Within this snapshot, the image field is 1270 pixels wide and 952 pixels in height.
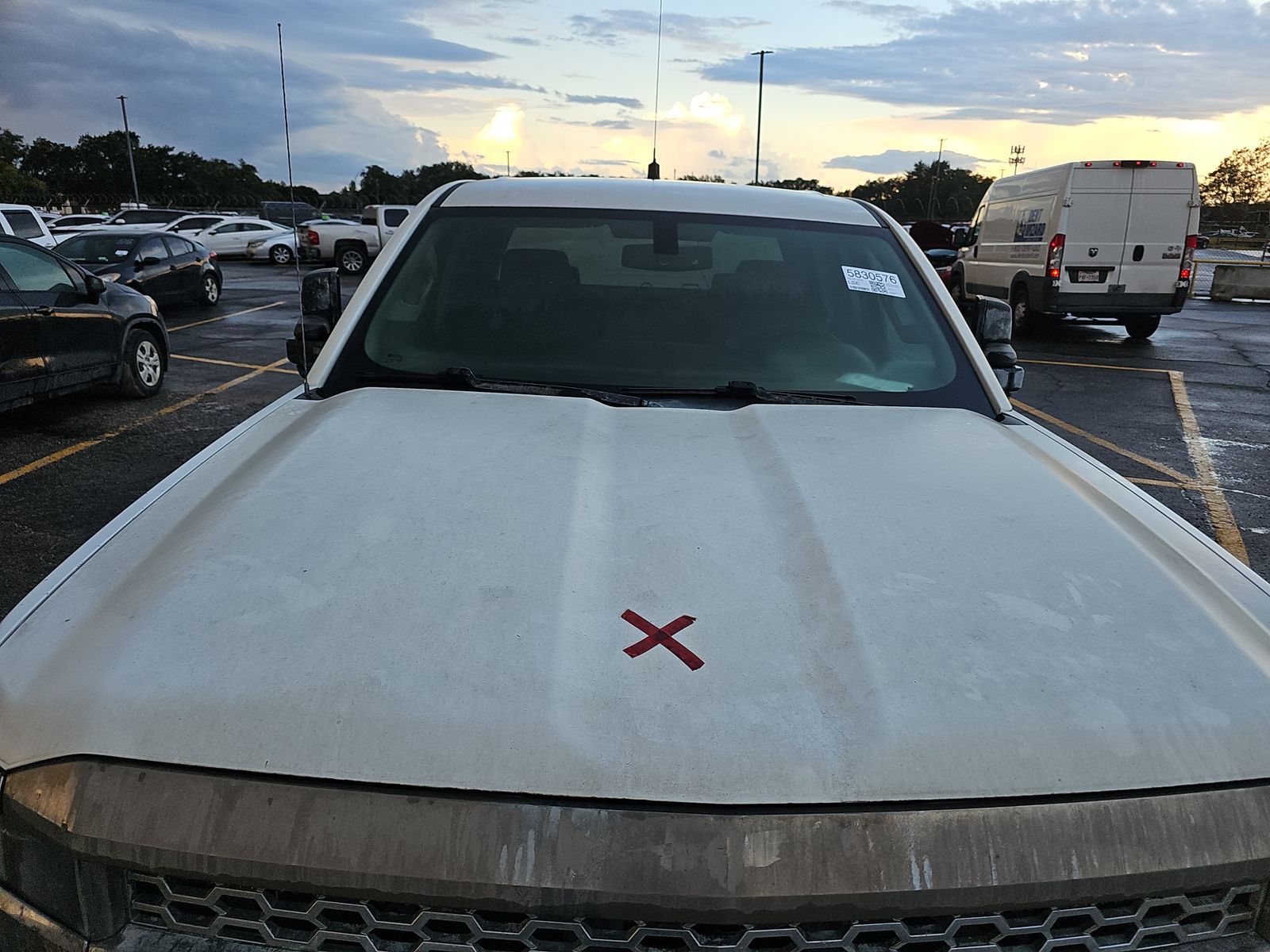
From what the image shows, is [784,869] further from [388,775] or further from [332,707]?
[332,707]

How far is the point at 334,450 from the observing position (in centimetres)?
218

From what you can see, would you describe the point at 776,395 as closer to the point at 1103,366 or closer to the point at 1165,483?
the point at 1165,483

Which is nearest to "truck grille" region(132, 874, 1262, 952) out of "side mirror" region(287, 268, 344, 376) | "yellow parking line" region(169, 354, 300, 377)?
"side mirror" region(287, 268, 344, 376)

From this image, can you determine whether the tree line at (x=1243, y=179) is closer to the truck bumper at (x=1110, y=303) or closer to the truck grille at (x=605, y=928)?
the truck bumper at (x=1110, y=303)

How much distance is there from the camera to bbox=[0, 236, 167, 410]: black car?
768 centimetres

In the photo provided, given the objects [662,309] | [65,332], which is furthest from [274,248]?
[662,309]

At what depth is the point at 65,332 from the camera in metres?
8.25

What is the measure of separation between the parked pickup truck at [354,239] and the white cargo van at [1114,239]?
675 inches

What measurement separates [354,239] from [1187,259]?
2083 centimetres

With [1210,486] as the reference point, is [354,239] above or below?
above

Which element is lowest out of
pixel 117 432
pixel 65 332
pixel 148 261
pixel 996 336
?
pixel 117 432

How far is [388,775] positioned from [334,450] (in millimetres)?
1059

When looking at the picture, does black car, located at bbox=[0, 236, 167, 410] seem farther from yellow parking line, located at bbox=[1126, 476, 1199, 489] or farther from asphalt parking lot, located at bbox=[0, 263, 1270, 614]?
yellow parking line, located at bbox=[1126, 476, 1199, 489]

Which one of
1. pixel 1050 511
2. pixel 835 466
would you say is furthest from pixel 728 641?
pixel 1050 511
